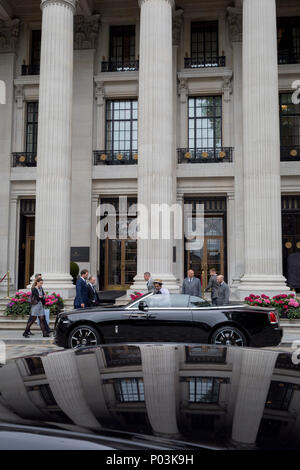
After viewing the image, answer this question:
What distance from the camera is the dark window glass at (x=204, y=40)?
23.1 meters

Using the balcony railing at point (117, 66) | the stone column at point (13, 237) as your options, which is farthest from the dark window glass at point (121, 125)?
the stone column at point (13, 237)

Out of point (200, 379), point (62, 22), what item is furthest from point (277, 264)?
point (200, 379)

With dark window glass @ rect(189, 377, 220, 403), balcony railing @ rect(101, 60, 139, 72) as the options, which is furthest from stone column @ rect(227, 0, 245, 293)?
dark window glass @ rect(189, 377, 220, 403)

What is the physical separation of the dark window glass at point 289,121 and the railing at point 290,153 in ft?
1.22

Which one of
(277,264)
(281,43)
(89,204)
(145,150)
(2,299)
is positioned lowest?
(2,299)

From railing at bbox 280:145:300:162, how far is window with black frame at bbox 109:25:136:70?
377 inches

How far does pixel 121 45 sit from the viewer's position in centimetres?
2364

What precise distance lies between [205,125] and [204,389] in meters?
21.7

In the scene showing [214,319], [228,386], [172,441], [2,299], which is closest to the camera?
[172,441]

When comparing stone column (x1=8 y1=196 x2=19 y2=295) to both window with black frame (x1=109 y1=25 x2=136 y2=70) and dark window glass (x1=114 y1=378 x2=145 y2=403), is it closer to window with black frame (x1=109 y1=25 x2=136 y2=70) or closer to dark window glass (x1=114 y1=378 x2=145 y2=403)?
window with black frame (x1=109 y1=25 x2=136 y2=70)

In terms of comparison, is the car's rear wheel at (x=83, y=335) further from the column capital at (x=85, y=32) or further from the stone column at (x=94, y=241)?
the column capital at (x=85, y=32)

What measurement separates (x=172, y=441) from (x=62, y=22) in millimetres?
18631

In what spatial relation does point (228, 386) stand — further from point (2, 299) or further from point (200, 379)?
point (2, 299)

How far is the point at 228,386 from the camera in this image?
7.72 ft
